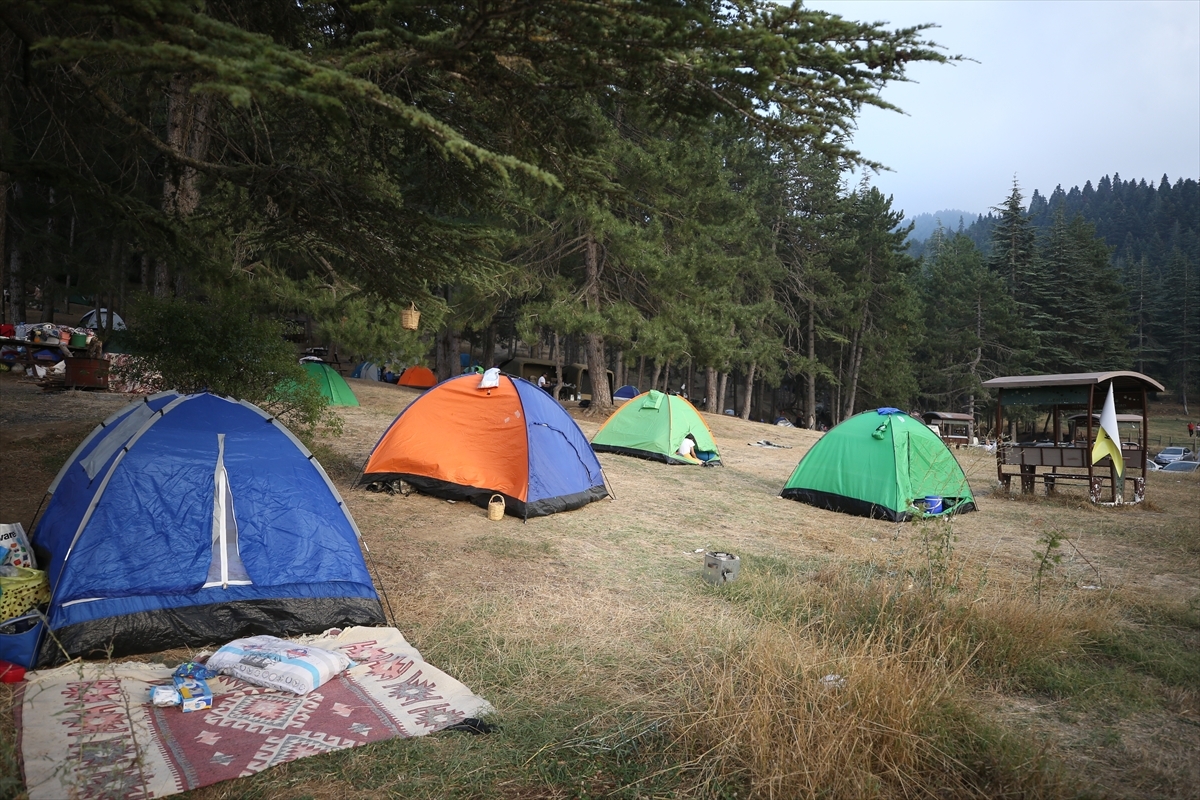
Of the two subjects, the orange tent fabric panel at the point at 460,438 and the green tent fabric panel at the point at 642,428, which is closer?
the orange tent fabric panel at the point at 460,438

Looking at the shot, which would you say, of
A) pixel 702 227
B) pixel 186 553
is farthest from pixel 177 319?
pixel 702 227

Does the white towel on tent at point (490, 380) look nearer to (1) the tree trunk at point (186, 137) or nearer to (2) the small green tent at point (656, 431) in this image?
(1) the tree trunk at point (186, 137)

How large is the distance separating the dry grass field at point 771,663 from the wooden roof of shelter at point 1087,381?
3429mm

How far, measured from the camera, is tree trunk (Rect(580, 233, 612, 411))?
18.4 meters

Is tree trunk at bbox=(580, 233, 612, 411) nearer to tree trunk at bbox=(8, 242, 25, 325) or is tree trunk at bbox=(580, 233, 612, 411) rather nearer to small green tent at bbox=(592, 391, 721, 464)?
small green tent at bbox=(592, 391, 721, 464)

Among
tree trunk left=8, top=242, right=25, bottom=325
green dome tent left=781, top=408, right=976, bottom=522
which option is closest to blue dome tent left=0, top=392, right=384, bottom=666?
green dome tent left=781, top=408, right=976, bottom=522

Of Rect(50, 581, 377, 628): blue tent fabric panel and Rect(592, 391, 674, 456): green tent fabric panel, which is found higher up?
Rect(592, 391, 674, 456): green tent fabric panel

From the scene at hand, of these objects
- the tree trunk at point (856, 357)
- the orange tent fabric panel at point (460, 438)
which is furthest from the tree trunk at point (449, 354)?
the tree trunk at point (856, 357)

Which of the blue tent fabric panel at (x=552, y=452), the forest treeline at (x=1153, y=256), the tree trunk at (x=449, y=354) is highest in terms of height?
the forest treeline at (x=1153, y=256)

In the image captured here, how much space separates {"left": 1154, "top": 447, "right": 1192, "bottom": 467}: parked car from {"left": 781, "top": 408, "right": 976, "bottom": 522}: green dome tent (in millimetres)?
21427

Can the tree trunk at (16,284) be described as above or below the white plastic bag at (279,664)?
above

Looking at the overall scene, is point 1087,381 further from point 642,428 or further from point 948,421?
point 948,421

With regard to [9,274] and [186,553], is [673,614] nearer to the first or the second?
[186,553]

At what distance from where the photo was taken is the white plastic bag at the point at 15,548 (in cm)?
434
